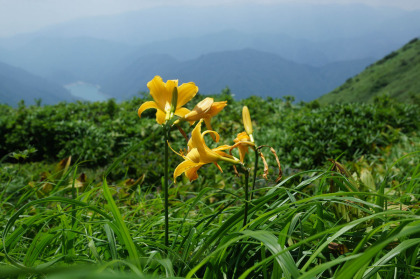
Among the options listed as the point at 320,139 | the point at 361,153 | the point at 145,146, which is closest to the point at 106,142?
the point at 145,146

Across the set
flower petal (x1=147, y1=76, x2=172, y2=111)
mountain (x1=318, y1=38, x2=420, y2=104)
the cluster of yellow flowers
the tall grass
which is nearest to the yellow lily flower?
the cluster of yellow flowers

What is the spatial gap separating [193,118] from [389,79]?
58950mm

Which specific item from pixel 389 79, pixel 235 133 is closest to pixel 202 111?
pixel 235 133

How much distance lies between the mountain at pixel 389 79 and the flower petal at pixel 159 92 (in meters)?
47.6

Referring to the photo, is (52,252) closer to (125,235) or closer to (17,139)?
(125,235)

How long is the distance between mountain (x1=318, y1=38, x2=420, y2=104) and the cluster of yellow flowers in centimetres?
4753

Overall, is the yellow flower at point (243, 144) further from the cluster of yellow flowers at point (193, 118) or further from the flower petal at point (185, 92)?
the flower petal at point (185, 92)

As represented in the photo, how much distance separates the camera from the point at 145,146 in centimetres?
460

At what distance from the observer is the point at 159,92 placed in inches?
43.6

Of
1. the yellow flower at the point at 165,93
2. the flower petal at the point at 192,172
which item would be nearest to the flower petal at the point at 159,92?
the yellow flower at the point at 165,93

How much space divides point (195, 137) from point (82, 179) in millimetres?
2311

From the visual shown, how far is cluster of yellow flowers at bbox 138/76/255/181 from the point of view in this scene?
0.99 m

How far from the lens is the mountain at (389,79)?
47206 millimetres

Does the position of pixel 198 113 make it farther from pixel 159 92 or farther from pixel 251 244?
pixel 251 244
